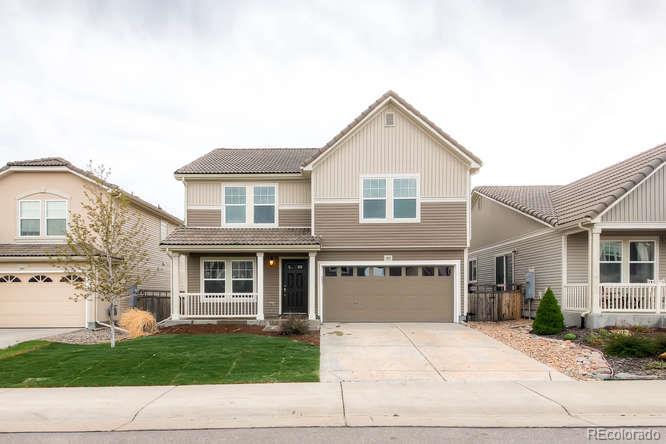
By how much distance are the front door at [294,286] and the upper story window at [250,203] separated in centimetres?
188

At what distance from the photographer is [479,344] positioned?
45.8ft

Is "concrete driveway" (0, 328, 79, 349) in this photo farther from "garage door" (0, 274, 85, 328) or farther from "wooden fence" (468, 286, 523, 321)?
"wooden fence" (468, 286, 523, 321)

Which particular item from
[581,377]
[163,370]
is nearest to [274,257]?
[163,370]

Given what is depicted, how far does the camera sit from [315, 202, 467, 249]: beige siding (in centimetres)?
1831

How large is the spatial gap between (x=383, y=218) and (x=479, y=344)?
6132 millimetres

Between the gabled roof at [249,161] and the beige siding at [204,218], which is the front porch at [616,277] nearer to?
the gabled roof at [249,161]

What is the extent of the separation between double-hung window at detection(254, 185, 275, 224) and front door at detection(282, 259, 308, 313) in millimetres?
1826

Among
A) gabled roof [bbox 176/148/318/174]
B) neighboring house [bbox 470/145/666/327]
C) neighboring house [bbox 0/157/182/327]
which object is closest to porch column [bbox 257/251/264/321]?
gabled roof [bbox 176/148/318/174]

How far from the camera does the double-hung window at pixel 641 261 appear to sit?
1758cm

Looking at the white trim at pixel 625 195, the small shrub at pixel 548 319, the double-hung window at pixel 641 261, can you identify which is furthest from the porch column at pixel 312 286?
the double-hung window at pixel 641 261

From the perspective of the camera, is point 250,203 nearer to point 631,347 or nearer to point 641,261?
point 631,347

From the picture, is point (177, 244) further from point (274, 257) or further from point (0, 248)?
point (0, 248)

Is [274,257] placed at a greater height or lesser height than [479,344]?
greater

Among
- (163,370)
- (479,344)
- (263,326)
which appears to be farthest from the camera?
(263,326)
